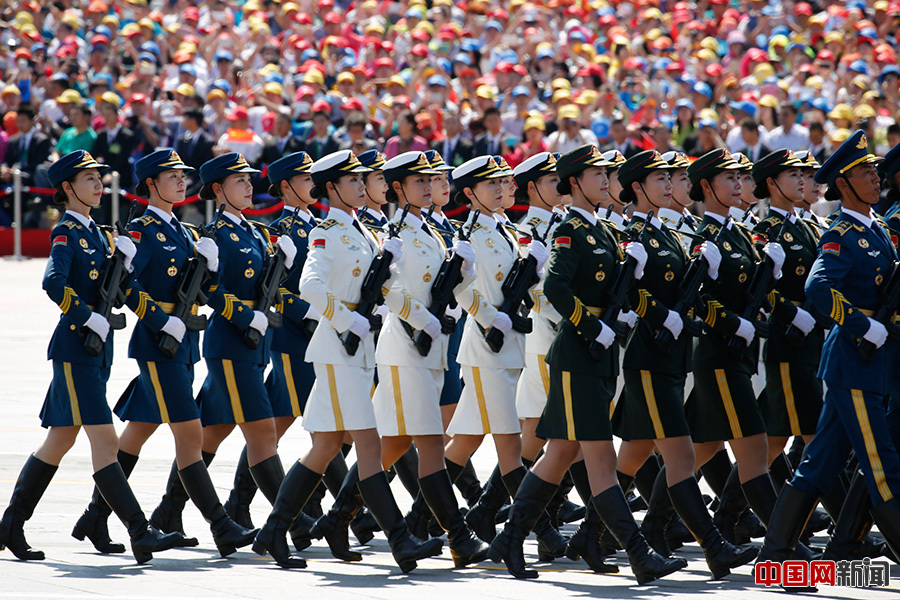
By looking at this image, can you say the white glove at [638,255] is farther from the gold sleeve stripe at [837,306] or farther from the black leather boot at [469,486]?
the black leather boot at [469,486]

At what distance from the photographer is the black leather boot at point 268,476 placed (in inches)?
287

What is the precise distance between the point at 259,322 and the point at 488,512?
1517mm

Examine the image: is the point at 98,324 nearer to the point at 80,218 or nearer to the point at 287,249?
the point at 80,218

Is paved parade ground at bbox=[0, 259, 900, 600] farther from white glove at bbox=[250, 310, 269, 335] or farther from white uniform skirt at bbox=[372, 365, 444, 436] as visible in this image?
white glove at bbox=[250, 310, 269, 335]

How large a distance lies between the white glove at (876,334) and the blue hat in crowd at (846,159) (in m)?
0.78

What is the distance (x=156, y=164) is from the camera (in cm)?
Answer: 741

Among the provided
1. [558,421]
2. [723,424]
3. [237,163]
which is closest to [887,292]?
[723,424]

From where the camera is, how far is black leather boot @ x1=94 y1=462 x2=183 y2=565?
6824 millimetres

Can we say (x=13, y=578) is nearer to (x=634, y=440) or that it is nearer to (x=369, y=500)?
(x=369, y=500)

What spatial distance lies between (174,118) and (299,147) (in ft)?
9.80

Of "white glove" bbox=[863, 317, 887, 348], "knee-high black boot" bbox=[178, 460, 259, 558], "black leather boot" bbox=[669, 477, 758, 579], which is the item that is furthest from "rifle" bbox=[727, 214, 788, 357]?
"knee-high black boot" bbox=[178, 460, 259, 558]

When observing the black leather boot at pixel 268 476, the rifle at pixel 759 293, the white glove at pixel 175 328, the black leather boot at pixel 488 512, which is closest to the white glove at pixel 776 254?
the rifle at pixel 759 293

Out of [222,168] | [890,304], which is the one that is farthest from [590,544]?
[222,168]

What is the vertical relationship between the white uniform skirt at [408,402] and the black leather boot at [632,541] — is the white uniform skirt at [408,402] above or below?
above
